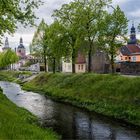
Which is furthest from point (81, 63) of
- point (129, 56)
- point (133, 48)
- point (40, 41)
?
point (133, 48)

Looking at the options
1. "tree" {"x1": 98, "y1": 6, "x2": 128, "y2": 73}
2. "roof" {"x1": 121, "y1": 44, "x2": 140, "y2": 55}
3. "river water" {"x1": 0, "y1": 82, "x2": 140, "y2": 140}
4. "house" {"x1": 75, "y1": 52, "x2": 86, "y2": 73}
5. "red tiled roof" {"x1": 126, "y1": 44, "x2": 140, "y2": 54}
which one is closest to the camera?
"river water" {"x1": 0, "y1": 82, "x2": 140, "y2": 140}

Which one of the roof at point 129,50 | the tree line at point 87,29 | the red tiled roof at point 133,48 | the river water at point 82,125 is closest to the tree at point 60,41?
the tree line at point 87,29

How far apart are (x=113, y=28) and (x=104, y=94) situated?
18875 mm

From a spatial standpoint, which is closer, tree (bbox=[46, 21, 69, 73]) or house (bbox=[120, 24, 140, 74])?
tree (bbox=[46, 21, 69, 73])

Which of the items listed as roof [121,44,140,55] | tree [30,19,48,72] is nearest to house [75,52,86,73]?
tree [30,19,48,72]

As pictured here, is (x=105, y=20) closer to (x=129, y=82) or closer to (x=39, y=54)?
(x=129, y=82)

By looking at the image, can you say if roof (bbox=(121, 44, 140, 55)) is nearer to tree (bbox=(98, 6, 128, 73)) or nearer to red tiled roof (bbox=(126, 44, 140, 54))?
red tiled roof (bbox=(126, 44, 140, 54))

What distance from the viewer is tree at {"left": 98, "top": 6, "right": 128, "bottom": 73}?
65000mm

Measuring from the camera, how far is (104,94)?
50.8 metres

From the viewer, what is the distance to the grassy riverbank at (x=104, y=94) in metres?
41.7

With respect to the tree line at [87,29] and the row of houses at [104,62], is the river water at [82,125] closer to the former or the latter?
the tree line at [87,29]

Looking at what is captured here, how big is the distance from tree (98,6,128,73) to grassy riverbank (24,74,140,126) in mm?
7379

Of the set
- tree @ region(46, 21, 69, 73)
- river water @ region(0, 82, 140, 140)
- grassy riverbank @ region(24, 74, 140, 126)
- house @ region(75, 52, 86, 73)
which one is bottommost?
river water @ region(0, 82, 140, 140)

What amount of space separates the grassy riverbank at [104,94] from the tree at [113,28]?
24.2ft
